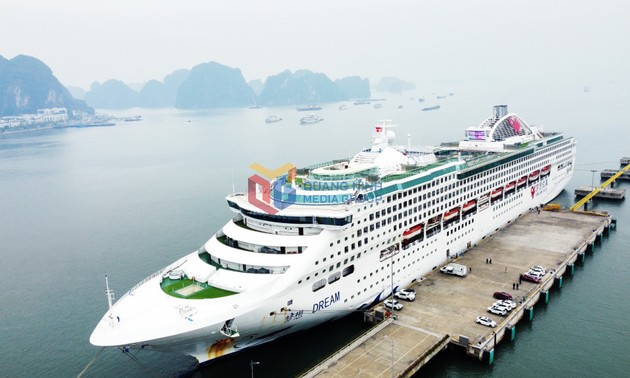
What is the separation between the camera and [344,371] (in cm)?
2434

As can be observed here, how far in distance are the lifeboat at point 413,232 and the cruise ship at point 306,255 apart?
0.23ft

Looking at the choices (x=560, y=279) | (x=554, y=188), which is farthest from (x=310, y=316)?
(x=554, y=188)

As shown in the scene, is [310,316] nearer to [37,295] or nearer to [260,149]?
[37,295]

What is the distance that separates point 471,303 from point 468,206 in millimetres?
10955

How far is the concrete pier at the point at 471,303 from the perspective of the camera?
83.3 feet

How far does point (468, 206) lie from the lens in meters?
40.1

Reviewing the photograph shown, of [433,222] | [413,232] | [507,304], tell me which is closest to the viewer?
[507,304]

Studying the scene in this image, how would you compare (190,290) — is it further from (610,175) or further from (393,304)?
(610,175)

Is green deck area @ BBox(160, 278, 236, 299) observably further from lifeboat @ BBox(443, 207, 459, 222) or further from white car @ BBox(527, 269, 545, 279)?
white car @ BBox(527, 269, 545, 279)

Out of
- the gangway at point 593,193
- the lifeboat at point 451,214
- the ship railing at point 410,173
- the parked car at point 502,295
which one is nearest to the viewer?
the parked car at point 502,295

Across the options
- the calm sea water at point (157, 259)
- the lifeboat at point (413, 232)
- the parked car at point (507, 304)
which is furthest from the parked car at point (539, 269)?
the lifeboat at point (413, 232)

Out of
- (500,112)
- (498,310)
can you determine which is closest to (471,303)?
(498,310)

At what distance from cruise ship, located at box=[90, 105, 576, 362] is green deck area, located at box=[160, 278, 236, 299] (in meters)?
0.09

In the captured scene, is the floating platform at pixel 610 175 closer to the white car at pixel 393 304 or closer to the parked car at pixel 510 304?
the parked car at pixel 510 304
